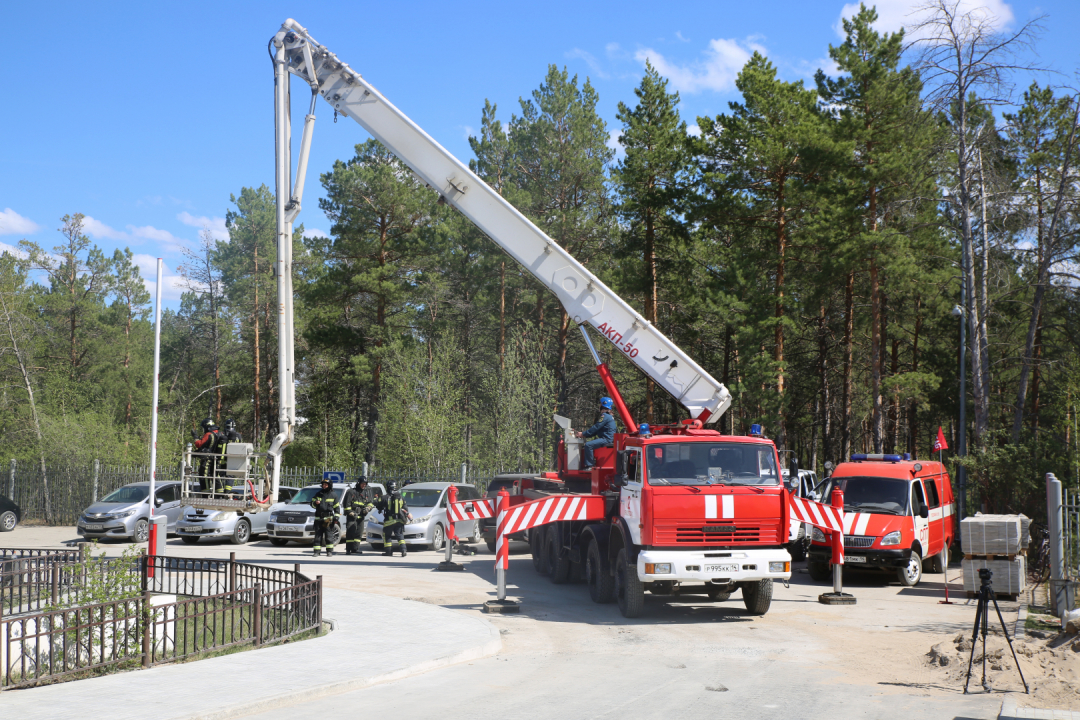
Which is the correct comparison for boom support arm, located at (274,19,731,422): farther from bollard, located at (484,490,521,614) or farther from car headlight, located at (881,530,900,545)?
car headlight, located at (881,530,900,545)

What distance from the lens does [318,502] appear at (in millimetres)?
21109

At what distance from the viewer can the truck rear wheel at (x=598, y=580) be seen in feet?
45.2

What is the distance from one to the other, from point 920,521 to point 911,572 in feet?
3.09

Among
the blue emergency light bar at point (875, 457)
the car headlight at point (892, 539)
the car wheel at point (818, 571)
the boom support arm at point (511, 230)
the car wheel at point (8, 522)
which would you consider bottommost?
the car wheel at point (8, 522)

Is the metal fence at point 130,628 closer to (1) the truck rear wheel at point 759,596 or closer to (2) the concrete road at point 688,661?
(2) the concrete road at point 688,661

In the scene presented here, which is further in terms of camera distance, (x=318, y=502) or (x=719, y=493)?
(x=318, y=502)

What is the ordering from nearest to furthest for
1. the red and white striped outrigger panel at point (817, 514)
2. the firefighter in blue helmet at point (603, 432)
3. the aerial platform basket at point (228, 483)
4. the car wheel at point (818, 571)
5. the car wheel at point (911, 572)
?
the red and white striped outrigger panel at point (817, 514) → the aerial platform basket at point (228, 483) → the firefighter in blue helmet at point (603, 432) → the car wheel at point (911, 572) → the car wheel at point (818, 571)

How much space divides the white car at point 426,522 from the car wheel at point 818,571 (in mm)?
8252

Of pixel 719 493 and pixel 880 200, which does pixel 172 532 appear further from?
pixel 880 200

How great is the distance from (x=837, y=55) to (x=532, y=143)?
12817 millimetres

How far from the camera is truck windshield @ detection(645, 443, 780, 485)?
491 inches

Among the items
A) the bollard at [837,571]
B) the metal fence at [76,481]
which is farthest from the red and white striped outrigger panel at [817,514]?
the metal fence at [76,481]

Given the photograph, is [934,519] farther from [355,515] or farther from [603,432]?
[355,515]

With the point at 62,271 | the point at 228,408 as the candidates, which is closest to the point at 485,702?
the point at 228,408
